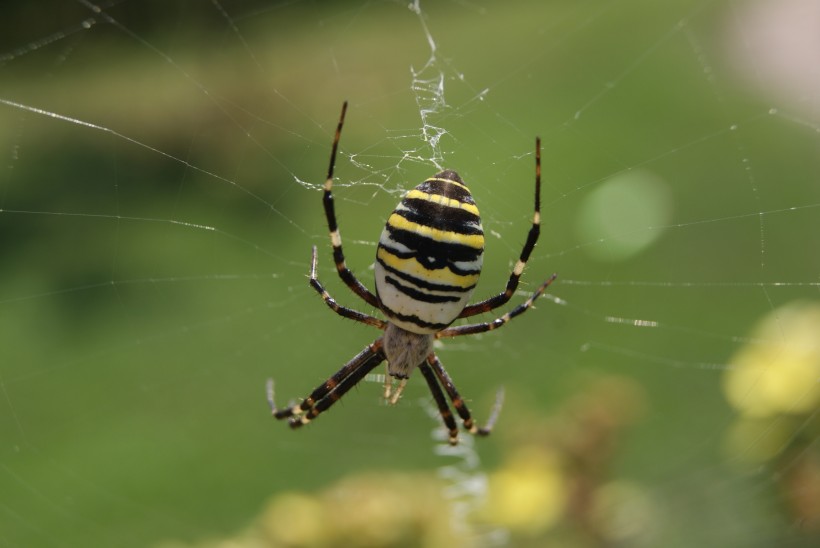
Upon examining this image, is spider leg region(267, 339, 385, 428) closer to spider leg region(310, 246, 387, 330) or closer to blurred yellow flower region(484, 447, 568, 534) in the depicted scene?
spider leg region(310, 246, 387, 330)

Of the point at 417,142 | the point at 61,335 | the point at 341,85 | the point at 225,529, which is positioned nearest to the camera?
the point at 417,142

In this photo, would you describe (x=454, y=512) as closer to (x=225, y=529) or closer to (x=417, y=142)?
(x=417, y=142)

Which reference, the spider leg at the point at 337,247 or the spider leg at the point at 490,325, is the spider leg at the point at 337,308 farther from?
the spider leg at the point at 490,325

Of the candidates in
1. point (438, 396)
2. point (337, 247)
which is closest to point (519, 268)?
point (337, 247)

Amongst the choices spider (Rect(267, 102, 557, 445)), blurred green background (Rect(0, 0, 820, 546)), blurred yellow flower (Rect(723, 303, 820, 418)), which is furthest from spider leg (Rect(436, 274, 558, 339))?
blurred yellow flower (Rect(723, 303, 820, 418))

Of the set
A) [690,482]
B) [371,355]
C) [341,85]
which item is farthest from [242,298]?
[690,482]

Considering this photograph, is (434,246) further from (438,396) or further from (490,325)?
(438,396)
